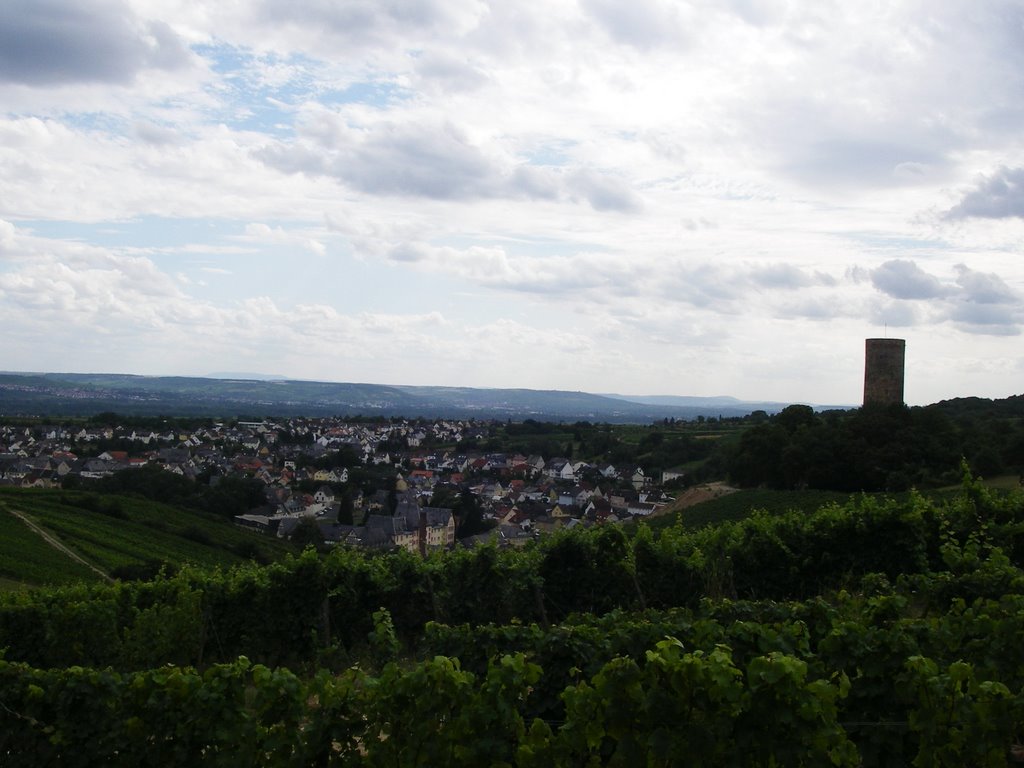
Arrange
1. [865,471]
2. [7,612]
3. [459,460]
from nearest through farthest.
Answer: [7,612] < [865,471] < [459,460]

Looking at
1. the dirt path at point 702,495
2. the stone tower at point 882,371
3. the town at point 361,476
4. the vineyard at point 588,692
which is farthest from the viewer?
the town at point 361,476

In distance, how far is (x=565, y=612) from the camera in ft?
42.0

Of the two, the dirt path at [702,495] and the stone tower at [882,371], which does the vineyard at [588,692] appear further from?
the stone tower at [882,371]

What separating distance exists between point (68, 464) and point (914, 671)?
94.1m

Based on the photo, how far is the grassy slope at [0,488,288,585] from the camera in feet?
117

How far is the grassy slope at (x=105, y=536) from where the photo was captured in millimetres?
35750

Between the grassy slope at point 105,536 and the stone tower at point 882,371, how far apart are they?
32552 millimetres

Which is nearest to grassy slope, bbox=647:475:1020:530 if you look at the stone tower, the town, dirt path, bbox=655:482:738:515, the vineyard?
dirt path, bbox=655:482:738:515

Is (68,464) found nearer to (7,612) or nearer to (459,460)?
(459,460)

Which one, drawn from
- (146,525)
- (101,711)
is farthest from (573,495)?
(101,711)

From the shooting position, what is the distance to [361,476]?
89.2m

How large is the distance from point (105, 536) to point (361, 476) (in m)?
45.0

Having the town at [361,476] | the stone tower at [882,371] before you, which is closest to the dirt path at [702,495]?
the town at [361,476]

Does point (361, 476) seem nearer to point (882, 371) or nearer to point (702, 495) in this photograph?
point (702, 495)
